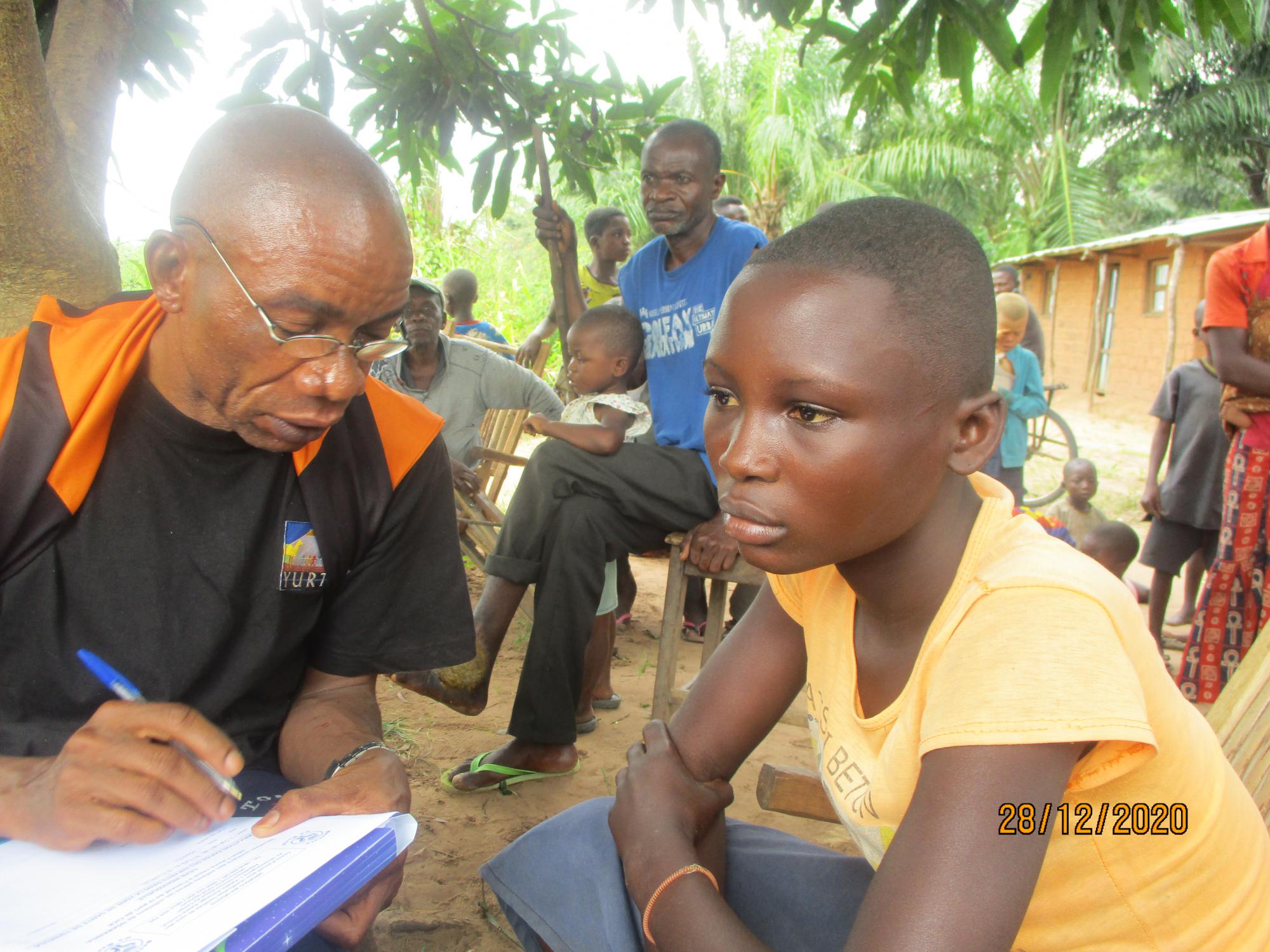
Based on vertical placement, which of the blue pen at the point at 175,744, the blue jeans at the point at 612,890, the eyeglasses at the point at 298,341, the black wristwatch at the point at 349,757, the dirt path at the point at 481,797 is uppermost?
the eyeglasses at the point at 298,341

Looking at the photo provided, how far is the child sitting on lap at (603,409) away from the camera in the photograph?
327 centimetres

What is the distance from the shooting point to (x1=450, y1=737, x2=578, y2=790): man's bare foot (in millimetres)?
2873

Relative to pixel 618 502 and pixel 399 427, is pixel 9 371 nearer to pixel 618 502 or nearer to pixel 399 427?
pixel 399 427

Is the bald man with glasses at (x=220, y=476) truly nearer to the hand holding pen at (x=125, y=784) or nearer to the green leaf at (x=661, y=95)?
the hand holding pen at (x=125, y=784)

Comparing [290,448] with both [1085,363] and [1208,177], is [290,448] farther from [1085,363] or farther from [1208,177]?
[1208,177]

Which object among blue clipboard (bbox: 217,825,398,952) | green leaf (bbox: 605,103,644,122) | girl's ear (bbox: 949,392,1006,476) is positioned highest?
green leaf (bbox: 605,103,644,122)

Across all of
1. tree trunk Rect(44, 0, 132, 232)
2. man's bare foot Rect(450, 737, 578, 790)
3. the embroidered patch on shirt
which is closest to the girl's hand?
A: the embroidered patch on shirt

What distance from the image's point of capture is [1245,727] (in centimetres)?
137

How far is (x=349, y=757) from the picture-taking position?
4.56 ft

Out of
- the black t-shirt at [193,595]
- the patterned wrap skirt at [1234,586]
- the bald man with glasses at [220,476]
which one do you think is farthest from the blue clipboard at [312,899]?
the patterned wrap skirt at [1234,586]

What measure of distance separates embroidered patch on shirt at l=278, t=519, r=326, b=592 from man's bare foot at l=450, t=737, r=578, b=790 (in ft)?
5.09

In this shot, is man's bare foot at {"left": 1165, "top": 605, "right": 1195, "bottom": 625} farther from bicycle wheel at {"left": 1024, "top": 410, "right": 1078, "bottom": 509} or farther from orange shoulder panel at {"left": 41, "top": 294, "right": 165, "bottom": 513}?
orange shoulder panel at {"left": 41, "top": 294, "right": 165, "bottom": 513}

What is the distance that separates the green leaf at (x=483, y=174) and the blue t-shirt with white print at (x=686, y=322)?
72cm

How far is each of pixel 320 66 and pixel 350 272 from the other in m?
2.09
